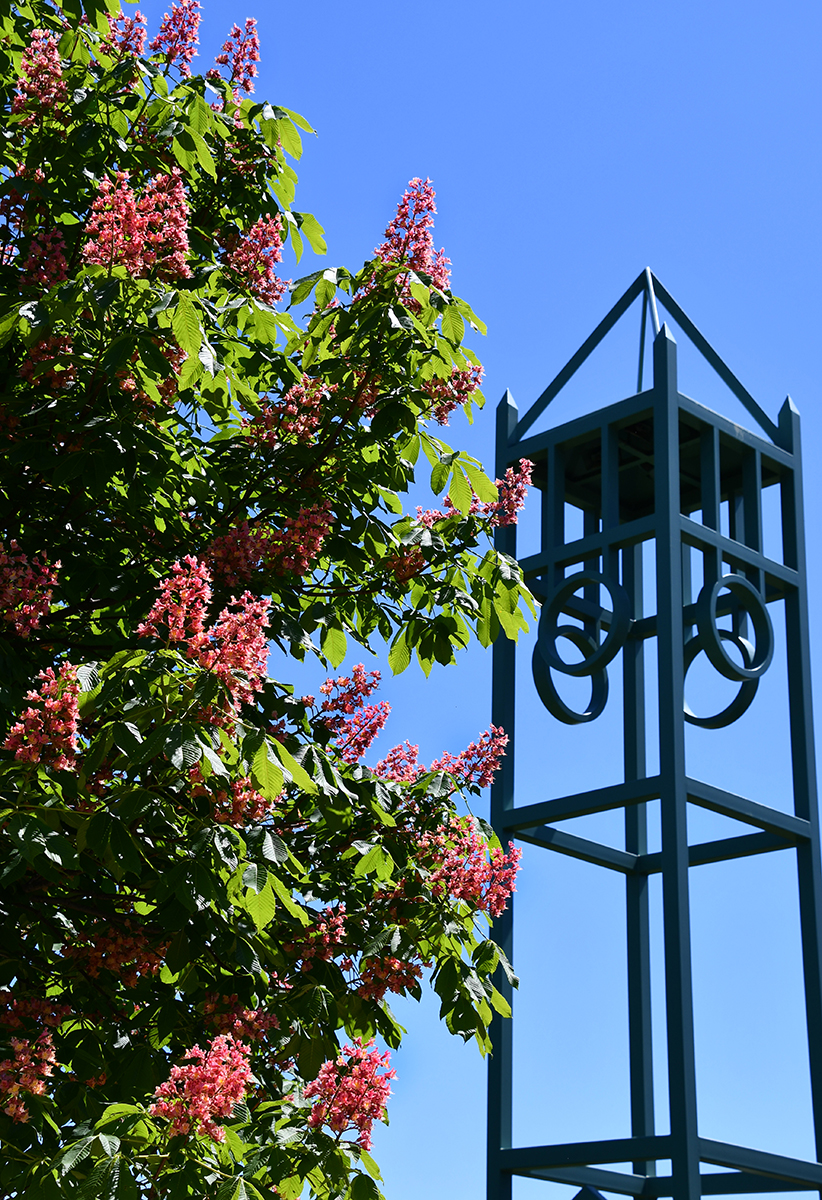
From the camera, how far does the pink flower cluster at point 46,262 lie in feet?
16.8

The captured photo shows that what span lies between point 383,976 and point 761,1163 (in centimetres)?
509

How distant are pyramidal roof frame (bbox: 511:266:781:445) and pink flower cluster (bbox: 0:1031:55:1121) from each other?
312 inches

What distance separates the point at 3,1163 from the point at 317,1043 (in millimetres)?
1057

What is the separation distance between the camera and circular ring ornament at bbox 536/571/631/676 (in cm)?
1023

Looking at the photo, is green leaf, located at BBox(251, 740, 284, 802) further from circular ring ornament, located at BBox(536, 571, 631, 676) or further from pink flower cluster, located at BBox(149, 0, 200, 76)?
circular ring ornament, located at BBox(536, 571, 631, 676)

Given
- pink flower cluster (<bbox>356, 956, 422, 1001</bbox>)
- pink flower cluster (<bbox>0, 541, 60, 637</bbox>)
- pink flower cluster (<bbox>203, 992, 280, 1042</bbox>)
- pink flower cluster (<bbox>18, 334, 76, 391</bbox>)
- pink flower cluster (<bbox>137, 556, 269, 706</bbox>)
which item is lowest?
pink flower cluster (<bbox>203, 992, 280, 1042</bbox>)

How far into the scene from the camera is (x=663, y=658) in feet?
31.1

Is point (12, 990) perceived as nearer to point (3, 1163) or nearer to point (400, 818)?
point (3, 1163)

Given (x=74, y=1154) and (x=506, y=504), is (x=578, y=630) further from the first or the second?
(x=74, y=1154)

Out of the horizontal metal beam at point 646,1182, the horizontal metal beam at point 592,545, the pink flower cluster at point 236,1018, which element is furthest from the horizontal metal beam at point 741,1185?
the pink flower cluster at point 236,1018

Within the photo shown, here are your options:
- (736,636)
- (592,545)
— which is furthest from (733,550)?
(592,545)

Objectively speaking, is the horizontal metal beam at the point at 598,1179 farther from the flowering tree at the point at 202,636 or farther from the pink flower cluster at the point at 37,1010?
the pink flower cluster at the point at 37,1010

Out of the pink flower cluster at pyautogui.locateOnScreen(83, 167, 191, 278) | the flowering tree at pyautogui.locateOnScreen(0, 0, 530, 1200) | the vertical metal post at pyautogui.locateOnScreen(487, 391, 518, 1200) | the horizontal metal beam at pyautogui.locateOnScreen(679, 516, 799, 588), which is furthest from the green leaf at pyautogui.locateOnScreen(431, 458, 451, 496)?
the horizontal metal beam at pyautogui.locateOnScreen(679, 516, 799, 588)

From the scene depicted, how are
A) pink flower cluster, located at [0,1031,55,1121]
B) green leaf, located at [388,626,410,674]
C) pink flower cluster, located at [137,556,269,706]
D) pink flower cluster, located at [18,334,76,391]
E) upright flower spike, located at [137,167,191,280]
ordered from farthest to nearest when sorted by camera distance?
green leaf, located at [388,626,410,674], upright flower spike, located at [137,167,191,280], pink flower cluster, located at [18,334,76,391], pink flower cluster, located at [0,1031,55,1121], pink flower cluster, located at [137,556,269,706]
